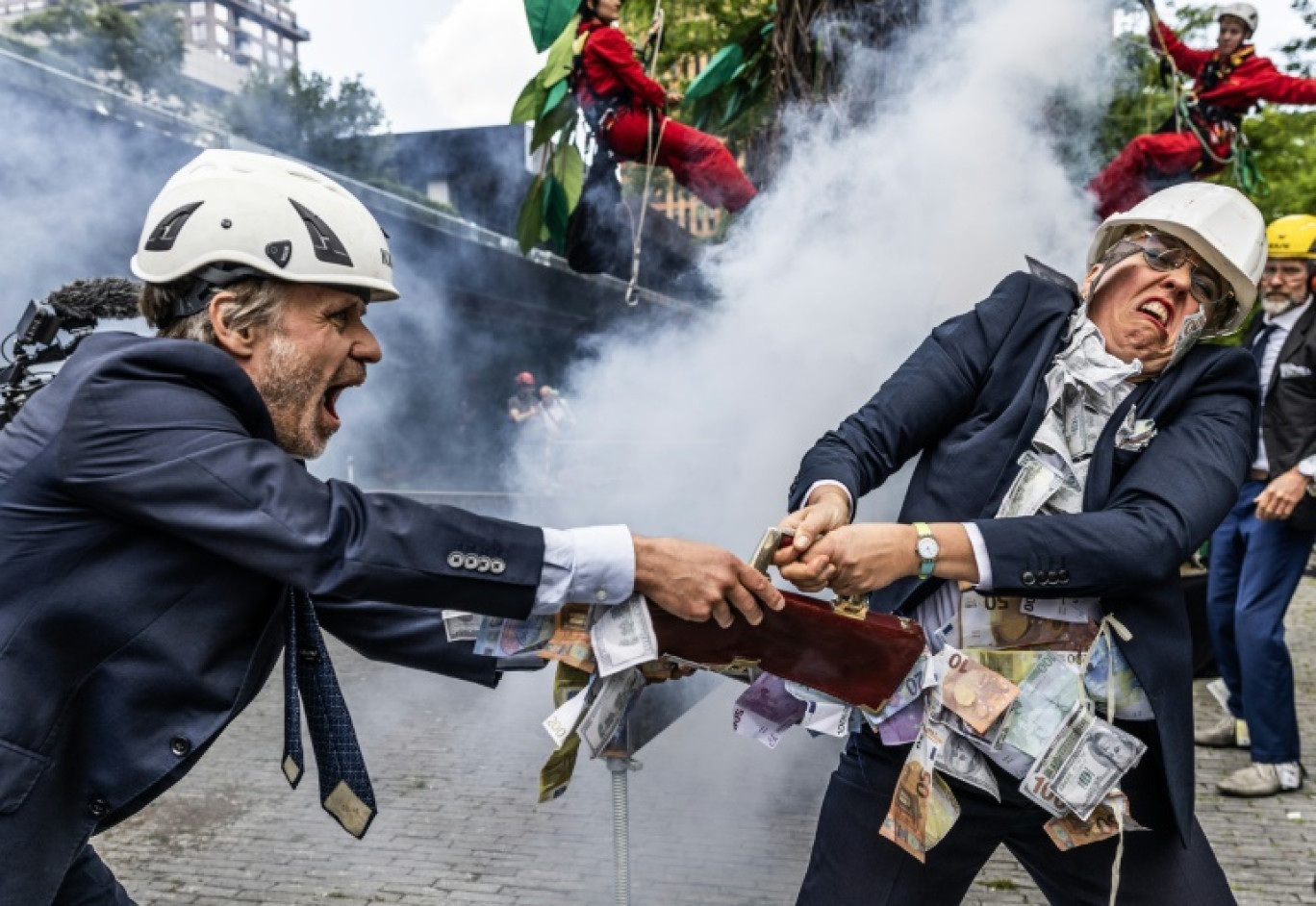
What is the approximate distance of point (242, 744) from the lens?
5.20m

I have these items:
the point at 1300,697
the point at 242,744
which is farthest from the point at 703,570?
the point at 1300,697

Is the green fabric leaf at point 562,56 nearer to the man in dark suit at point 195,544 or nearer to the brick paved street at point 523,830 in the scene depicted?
the brick paved street at point 523,830

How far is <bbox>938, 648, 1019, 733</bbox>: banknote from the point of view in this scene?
1.96m

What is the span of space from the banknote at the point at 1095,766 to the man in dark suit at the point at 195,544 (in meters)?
0.63

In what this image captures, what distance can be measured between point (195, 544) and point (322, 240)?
0.56 m

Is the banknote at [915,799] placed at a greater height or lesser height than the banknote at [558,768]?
greater

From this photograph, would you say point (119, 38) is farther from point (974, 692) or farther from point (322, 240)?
point (974, 692)

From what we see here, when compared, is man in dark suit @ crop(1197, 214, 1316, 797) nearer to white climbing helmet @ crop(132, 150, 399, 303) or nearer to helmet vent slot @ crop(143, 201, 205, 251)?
white climbing helmet @ crop(132, 150, 399, 303)

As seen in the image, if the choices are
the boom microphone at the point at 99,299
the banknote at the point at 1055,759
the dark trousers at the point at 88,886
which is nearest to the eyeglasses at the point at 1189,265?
the banknote at the point at 1055,759

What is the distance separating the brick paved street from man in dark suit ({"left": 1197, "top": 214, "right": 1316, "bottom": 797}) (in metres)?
0.24

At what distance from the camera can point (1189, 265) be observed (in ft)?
7.02

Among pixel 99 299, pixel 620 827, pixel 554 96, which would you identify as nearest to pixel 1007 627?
pixel 620 827

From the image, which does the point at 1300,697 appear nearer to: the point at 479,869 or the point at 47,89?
→ the point at 479,869

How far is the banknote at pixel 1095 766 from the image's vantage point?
6.36 feet
